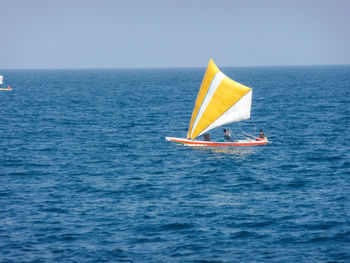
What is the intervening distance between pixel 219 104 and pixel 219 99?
0.59 meters

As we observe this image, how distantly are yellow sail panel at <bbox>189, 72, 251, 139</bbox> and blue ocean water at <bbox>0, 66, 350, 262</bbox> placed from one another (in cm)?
382

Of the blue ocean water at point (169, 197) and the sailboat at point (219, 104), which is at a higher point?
the sailboat at point (219, 104)

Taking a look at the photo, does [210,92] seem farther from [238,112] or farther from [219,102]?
[238,112]

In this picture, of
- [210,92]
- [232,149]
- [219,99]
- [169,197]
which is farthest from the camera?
[210,92]

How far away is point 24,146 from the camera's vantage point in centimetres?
6097

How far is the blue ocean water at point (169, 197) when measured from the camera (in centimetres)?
3017

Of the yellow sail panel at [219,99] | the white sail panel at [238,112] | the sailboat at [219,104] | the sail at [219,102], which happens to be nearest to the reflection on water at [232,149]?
the sailboat at [219,104]

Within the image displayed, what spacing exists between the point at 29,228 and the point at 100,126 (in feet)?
149

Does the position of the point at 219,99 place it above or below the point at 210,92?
below

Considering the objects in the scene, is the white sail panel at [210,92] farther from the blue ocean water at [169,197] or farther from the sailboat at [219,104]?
the blue ocean water at [169,197]

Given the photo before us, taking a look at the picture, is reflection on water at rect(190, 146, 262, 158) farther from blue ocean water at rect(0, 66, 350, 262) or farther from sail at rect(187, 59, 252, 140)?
sail at rect(187, 59, 252, 140)

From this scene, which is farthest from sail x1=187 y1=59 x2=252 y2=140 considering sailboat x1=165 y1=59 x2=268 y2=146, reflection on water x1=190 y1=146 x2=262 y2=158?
reflection on water x1=190 y1=146 x2=262 y2=158

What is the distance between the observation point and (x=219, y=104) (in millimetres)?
58000

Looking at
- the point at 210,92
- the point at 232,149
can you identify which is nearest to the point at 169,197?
the point at 232,149
